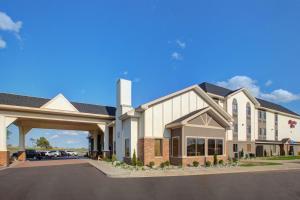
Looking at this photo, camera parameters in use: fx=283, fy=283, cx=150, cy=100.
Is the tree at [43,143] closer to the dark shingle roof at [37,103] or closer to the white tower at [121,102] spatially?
the dark shingle roof at [37,103]

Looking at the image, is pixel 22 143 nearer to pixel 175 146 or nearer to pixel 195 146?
pixel 175 146

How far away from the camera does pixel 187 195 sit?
10.9 metres

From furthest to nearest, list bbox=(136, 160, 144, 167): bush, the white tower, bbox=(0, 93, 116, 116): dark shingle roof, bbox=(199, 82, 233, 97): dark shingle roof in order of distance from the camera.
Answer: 1. bbox=(199, 82, 233, 97): dark shingle roof
2. the white tower
3. bbox=(0, 93, 116, 116): dark shingle roof
4. bbox=(136, 160, 144, 167): bush

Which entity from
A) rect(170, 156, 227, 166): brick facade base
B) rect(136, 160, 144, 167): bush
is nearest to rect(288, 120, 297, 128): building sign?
rect(170, 156, 227, 166): brick facade base

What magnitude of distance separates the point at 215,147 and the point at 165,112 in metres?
5.82

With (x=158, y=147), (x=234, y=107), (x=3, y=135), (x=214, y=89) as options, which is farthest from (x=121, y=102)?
(x=234, y=107)

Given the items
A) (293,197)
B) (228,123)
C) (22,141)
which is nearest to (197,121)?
(228,123)

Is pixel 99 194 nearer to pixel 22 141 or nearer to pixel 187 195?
pixel 187 195

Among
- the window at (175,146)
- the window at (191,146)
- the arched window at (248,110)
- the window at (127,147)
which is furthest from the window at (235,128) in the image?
the window at (127,147)

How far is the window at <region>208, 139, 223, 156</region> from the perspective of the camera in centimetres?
2636

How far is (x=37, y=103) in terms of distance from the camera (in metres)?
30.1

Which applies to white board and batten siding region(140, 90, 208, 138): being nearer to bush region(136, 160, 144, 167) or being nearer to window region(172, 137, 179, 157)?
window region(172, 137, 179, 157)

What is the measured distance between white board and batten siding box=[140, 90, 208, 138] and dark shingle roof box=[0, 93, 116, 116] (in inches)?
395

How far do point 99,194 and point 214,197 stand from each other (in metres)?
4.41
